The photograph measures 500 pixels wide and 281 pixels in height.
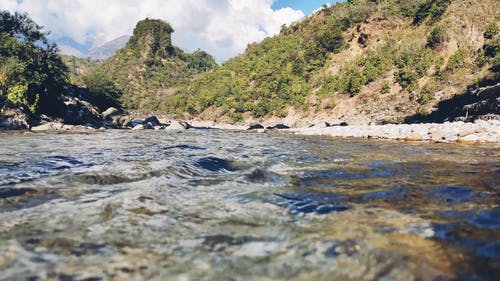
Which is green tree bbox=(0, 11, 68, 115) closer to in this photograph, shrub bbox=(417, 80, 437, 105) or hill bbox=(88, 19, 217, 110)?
shrub bbox=(417, 80, 437, 105)

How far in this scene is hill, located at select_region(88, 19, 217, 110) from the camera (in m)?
82.2

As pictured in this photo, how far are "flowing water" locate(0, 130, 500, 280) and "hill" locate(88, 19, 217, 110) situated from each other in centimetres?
7348

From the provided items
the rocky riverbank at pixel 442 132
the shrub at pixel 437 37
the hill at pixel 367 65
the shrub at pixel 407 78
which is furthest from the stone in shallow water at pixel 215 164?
the shrub at pixel 437 37

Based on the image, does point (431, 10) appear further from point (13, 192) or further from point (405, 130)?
point (13, 192)

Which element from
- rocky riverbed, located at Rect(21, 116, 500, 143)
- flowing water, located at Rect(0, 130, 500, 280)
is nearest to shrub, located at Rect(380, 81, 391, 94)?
rocky riverbed, located at Rect(21, 116, 500, 143)

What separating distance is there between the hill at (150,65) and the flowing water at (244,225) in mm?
73484

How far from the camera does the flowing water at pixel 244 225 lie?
2.97 m

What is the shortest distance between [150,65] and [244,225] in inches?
3612

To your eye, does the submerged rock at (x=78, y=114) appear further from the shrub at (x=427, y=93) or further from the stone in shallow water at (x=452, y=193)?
the shrub at (x=427, y=93)

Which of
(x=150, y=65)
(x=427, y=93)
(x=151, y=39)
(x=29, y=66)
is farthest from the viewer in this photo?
(x=151, y=39)

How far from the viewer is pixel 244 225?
4129mm

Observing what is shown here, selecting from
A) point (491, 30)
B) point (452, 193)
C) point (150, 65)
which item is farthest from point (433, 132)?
point (150, 65)

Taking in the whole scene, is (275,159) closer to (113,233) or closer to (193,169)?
(193,169)

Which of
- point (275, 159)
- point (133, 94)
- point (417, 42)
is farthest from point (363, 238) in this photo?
point (133, 94)
